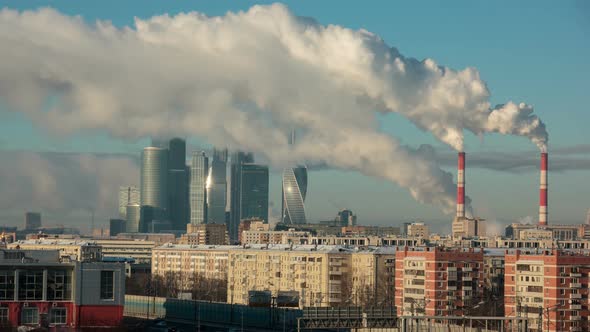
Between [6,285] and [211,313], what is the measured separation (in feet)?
183

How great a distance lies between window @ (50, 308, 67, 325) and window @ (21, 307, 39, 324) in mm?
964

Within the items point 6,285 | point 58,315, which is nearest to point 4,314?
point 6,285

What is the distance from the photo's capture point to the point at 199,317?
422ft

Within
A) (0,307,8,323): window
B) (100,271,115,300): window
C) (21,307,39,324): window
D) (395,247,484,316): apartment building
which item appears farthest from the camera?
(395,247,484,316): apartment building

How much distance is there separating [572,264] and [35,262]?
6017 centimetres

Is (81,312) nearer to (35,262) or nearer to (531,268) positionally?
(35,262)

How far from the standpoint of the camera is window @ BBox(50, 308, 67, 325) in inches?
3271

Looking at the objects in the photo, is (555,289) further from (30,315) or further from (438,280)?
(30,315)

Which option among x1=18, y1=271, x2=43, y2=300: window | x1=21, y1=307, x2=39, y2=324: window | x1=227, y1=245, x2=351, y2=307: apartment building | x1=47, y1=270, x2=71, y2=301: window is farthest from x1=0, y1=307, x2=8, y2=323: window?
x1=227, y1=245, x2=351, y2=307: apartment building

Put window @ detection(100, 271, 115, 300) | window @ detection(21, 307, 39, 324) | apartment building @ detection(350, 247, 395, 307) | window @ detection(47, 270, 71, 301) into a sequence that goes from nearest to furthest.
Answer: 1. window @ detection(21, 307, 39, 324)
2. window @ detection(100, 271, 115, 300)
3. window @ detection(47, 270, 71, 301)
4. apartment building @ detection(350, 247, 395, 307)

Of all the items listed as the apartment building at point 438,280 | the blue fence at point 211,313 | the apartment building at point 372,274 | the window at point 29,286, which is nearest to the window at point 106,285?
the window at point 29,286

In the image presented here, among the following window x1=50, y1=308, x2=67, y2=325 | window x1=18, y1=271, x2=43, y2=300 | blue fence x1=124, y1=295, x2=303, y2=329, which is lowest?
blue fence x1=124, y1=295, x2=303, y2=329

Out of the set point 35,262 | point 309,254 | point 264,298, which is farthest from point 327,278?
point 35,262

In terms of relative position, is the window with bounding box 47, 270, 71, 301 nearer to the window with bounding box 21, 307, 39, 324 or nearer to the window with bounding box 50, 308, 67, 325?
the window with bounding box 50, 308, 67, 325
